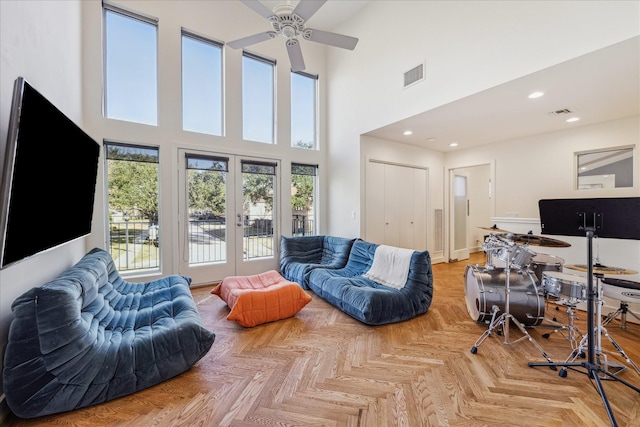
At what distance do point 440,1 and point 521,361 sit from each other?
4016 millimetres

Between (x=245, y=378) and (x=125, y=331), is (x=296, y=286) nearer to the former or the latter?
(x=245, y=378)

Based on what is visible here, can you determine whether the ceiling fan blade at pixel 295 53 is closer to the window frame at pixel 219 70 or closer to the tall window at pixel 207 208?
the window frame at pixel 219 70

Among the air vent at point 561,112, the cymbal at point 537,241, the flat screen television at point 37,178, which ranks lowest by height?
the cymbal at point 537,241

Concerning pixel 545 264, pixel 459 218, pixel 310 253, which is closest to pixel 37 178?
pixel 310 253

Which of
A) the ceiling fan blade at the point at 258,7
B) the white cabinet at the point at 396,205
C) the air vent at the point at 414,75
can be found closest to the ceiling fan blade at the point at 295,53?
the ceiling fan blade at the point at 258,7

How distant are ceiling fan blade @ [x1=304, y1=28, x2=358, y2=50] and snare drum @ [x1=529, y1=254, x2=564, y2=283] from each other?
2904 mm

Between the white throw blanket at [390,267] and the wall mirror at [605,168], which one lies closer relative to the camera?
the white throw blanket at [390,267]

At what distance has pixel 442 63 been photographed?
10.8 ft

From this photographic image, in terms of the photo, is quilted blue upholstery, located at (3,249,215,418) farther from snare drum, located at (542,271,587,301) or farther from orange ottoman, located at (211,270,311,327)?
snare drum, located at (542,271,587,301)

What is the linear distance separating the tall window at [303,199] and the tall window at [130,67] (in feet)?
8.00

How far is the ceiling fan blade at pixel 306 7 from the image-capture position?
7.45 feet

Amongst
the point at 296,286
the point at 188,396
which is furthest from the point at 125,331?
the point at 296,286

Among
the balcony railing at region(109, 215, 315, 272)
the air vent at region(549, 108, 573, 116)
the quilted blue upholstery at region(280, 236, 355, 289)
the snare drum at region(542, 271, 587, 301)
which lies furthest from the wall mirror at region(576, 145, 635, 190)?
the balcony railing at region(109, 215, 315, 272)

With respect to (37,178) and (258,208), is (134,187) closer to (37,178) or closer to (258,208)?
(258,208)
